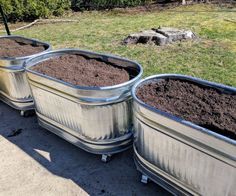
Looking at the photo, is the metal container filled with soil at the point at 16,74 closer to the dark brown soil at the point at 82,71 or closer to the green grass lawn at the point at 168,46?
the dark brown soil at the point at 82,71

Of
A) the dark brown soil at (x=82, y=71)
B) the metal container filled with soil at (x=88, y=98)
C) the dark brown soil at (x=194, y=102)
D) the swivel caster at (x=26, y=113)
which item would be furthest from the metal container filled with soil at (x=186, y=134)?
the swivel caster at (x=26, y=113)

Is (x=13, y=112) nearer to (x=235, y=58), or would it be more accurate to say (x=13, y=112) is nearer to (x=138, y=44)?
(x=138, y=44)

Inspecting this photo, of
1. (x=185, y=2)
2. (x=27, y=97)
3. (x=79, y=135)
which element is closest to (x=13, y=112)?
(x=27, y=97)

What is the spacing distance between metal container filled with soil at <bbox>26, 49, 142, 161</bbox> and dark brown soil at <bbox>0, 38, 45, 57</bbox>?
22.5 inches

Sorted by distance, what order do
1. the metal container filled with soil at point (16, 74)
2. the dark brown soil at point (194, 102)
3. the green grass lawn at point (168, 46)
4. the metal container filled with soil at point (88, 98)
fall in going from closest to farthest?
the dark brown soil at point (194, 102) → the metal container filled with soil at point (88, 98) → the metal container filled with soil at point (16, 74) → the green grass lawn at point (168, 46)

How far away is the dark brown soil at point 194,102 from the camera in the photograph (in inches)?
103

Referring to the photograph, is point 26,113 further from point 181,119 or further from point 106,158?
point 181,119

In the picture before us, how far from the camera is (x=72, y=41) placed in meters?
7.75

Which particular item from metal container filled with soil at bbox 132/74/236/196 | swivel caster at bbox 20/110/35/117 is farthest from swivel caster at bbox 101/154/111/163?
swivel caster at bbox 20/110/35/117

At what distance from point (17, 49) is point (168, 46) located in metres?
3.25

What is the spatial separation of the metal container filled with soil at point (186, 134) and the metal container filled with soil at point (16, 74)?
197cm

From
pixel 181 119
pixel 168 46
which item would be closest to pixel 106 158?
pixel 181 119

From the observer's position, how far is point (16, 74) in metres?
4.32

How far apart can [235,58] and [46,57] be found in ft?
11.7
